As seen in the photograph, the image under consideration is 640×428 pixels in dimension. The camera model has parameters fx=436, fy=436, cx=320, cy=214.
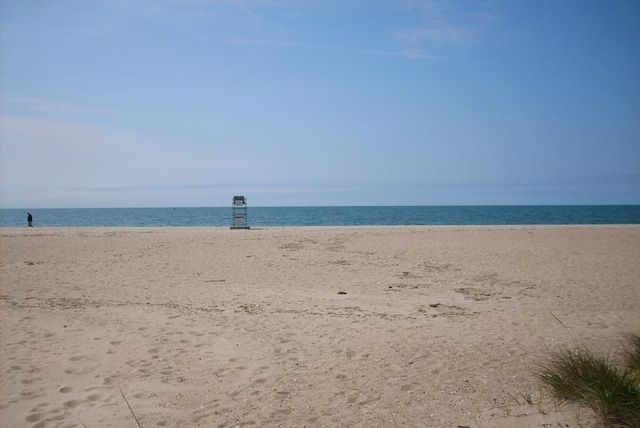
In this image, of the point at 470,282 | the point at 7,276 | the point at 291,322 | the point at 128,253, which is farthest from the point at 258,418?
the point at 128,253

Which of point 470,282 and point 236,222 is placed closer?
point 470,282

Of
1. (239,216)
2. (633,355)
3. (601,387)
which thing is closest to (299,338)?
(601,387)

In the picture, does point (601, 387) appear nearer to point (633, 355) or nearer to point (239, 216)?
point (633, 355)

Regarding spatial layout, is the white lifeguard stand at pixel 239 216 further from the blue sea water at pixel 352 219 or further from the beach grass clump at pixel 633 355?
the beach grass clump at pixel 633 355

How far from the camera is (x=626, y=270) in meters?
11.9

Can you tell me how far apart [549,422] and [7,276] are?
12603 millimetres

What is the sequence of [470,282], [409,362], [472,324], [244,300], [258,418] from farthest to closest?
[470,282]
[244,300]
[472,324]
[409,362]
[258,418]

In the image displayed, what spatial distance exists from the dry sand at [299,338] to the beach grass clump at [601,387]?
5.8 inches

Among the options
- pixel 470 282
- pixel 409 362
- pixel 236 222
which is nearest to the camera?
pixel 409 362

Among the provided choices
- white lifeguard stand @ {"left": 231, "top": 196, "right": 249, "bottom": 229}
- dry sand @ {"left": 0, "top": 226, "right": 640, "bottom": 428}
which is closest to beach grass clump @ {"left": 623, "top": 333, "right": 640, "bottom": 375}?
dry sand @ {"left": 0, "top": 226, "right": 640, "bottom": 428}

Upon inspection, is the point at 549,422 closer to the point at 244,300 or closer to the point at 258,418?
→ the point at 258,418

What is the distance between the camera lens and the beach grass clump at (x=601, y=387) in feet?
11.1

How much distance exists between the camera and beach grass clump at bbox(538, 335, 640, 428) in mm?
3393

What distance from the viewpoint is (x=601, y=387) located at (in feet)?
12.1
